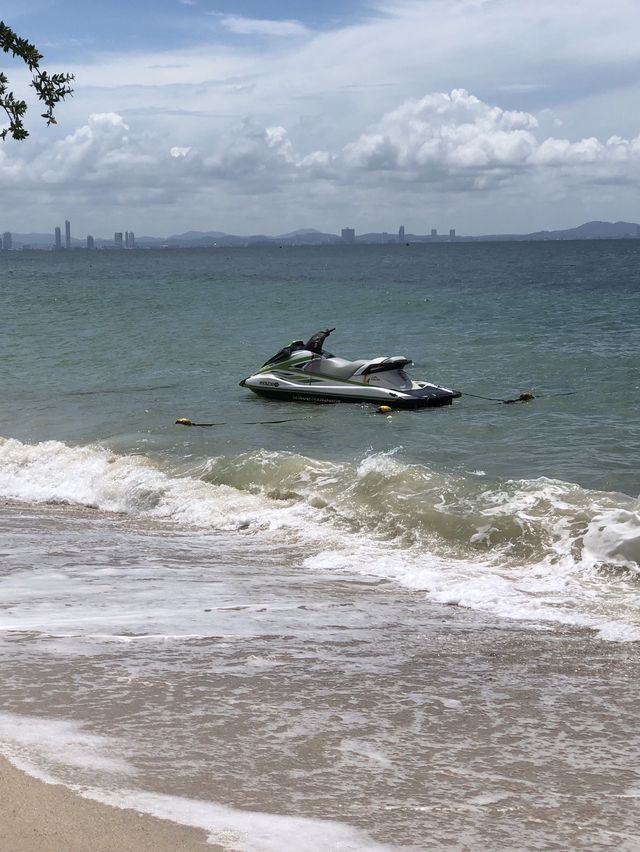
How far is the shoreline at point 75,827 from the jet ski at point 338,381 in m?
17.2

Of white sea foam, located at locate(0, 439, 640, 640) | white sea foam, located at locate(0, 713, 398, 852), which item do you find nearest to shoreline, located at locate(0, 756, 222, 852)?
white sea foam, located at locate(0, 713, 398, 852)

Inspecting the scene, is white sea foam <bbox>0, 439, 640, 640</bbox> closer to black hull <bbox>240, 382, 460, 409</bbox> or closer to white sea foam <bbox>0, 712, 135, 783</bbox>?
white sea foam <bbox>0, 712, 135, 783</bbox>

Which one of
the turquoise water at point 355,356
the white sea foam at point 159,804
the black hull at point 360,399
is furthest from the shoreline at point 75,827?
the black hull at point 360,399

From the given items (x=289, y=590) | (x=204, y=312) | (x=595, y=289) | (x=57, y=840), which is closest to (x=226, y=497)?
(x=289, y=590)

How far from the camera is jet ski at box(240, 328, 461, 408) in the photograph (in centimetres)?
2200

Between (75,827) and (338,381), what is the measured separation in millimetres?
18751

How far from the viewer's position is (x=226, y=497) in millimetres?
14195

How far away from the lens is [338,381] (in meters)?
23.1

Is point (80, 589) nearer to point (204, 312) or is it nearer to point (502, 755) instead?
point (502, 755)

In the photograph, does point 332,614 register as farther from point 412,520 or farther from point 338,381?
point 338,381

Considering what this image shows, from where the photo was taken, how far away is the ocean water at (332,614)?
205 inches

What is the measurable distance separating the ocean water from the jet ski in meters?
0.45

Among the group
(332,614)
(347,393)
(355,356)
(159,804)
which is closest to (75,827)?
(159,804)

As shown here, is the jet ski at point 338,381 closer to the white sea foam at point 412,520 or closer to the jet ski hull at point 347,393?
the jet ski hull at point 347,393
